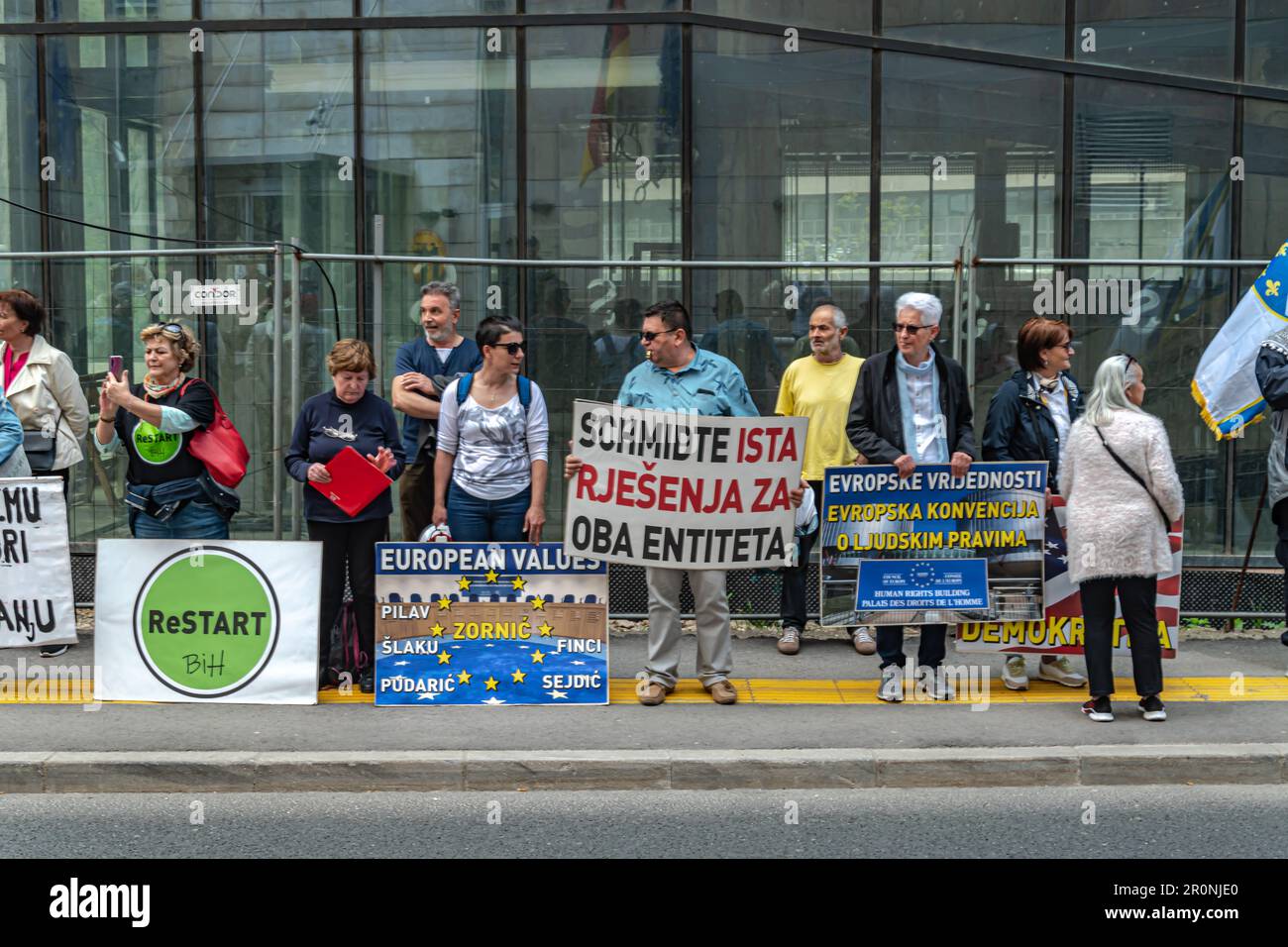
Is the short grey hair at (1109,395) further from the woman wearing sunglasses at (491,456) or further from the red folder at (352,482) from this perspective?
the red folder at (352,482)

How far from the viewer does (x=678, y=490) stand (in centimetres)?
787

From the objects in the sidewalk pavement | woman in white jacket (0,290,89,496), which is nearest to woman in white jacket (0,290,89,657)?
woman in white jacket (0,290,89,496)

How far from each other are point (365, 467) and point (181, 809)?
6.94 feet

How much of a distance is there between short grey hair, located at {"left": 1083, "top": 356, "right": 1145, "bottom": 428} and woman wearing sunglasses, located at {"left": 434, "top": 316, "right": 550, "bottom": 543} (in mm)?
2890

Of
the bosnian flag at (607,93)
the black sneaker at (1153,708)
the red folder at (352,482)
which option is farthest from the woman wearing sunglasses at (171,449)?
the black sneaker at (1153,708)

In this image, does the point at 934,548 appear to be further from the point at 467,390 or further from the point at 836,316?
the point at 467,390

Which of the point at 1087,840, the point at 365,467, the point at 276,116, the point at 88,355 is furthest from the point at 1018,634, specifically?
the point at 276,116

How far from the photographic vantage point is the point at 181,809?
6504 millimetres

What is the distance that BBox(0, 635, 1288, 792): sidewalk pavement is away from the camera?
6770mm

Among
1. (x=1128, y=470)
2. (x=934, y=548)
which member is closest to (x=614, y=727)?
(x=934, y=548)

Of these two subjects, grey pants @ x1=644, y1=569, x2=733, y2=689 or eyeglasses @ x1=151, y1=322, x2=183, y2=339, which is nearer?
grey pants @ x1=644, y1=569, x2=733, y2=689

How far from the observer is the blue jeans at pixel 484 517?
8023 millimetres

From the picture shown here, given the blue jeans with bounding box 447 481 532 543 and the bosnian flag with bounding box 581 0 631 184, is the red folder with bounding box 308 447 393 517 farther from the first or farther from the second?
the bosnian flag with bounding box 581 0 631 184

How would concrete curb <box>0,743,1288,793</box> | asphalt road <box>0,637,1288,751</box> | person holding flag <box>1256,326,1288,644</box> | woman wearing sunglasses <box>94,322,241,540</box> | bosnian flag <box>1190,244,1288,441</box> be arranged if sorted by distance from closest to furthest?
concrete curb <box>0,743,1288,793</box>, asphalt road <box>0,637,1288,751</box>, woman wearing sunglasses <box>94,322,241,540</box>, person holding flag <box>1256,326,1288,644</box>, bosnian flag <box>1190,244,1288,441</box>
